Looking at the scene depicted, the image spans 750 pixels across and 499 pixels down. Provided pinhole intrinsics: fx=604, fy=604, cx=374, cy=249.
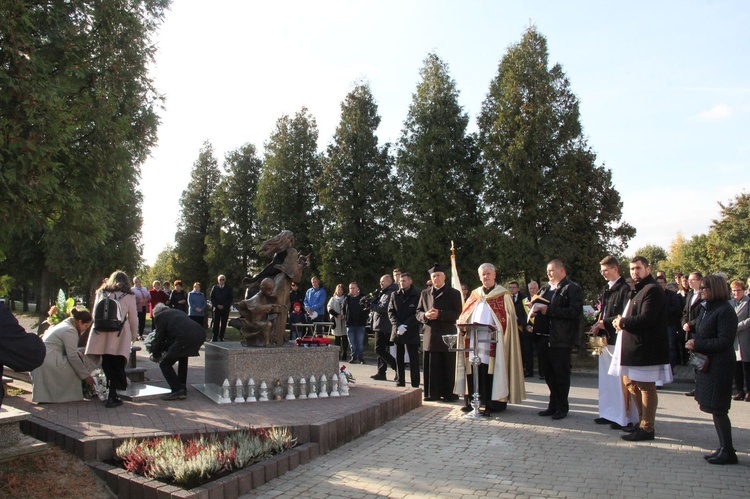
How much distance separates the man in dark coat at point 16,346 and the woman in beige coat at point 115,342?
334cm

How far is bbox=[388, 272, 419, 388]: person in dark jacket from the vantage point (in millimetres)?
10133

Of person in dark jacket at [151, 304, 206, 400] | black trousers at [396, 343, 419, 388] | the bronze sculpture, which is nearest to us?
person in dark jacket at [151, 304, 206, 400]

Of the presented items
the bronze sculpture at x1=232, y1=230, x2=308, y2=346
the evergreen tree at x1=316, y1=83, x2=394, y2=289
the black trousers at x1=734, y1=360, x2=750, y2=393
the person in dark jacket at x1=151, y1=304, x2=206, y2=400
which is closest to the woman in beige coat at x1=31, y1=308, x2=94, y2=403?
the person in dark jacket at x1=151, y1=304, x2=206, y2=400

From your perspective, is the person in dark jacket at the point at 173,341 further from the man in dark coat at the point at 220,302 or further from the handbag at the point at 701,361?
the man in dark coat at the point at 220,302

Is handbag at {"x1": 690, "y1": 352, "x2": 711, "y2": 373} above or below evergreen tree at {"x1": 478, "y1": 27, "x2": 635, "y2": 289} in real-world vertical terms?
below

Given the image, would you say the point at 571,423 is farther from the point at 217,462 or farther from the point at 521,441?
the point at 217,462

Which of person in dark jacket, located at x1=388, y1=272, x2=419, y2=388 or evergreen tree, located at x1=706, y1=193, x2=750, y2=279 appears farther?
evergreen tree, located at x1=706, y1=193, x2=750, y2=279

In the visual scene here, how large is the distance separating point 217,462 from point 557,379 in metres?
4.80

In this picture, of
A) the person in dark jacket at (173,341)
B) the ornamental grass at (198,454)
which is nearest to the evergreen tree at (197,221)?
the person in dark jacket at (173,341)

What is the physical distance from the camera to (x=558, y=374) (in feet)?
26.2

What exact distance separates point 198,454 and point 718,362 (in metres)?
5.03

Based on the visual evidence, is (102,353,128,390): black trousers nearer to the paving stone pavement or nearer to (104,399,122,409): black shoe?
(104,399,122,409): black shoe

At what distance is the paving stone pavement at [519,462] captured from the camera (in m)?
5.03

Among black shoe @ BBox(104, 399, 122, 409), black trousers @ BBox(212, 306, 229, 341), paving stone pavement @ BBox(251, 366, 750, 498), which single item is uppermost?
black trousers @ BBox(212, 306, 229, 341)
